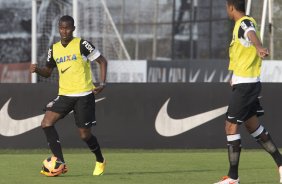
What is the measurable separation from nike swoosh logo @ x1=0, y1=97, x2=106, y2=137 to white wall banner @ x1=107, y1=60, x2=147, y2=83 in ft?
28.6

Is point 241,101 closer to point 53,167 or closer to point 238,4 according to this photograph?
Result: point 238,4

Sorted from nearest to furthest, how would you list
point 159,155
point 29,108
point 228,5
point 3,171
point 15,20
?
point 228,5 → point 3,171 → point 159,155 → point 29,108 → point 15,20

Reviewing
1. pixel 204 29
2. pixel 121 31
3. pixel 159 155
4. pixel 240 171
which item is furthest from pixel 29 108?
pixel 121 31

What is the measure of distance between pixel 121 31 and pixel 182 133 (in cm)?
1566

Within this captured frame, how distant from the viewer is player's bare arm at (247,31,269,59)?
413 inches

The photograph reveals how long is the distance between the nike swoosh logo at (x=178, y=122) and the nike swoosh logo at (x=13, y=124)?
87.7 inches

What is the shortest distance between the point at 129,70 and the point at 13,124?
9.10m

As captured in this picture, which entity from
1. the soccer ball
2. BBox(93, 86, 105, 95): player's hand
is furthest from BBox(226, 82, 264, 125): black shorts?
the soccer ball

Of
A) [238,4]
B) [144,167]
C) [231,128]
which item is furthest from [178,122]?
[238,4]

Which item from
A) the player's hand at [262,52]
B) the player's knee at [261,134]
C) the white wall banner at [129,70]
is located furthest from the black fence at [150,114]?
the white wall banner at [129,70]

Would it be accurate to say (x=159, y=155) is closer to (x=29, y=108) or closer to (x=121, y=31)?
(x=29, y=108)

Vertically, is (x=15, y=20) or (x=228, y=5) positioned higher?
(x=228, y=5)

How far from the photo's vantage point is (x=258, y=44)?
10695 mm

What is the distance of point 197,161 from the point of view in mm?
15172
